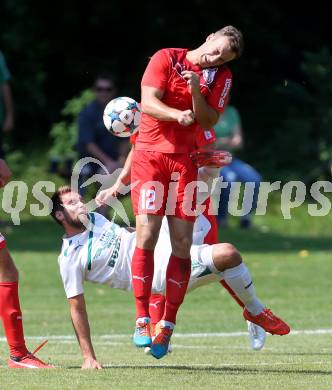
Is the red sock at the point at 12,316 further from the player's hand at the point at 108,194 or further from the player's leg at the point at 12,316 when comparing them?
the player's hand at the point at 108,194

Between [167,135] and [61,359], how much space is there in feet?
5.97

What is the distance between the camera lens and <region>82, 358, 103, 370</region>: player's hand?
8430mm

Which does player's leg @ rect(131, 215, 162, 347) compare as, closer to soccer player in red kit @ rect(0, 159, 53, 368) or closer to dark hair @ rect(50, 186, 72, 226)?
dark hair @ rect(50, 186, 72, 226)

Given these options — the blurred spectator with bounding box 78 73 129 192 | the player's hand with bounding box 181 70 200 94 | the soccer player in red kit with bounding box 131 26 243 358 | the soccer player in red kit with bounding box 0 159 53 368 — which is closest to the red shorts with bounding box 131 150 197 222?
the soccer player in red kit with bounding box 131 26 243 358

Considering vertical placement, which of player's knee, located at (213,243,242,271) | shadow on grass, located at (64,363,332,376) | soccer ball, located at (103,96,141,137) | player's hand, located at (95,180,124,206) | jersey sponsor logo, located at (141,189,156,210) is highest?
soccer ball, located at (103,96,141,137)

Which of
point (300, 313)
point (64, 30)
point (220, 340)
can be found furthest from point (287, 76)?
point (220, 340)

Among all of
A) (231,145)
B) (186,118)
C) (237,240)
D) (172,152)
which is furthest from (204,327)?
(231,145)

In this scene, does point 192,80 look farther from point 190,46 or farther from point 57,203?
point 190,46

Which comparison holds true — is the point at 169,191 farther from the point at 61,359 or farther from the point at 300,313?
the point at 300,313

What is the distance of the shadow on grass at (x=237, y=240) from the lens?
1733cm

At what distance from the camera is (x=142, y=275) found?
8.73m

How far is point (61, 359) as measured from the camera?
9336 mm

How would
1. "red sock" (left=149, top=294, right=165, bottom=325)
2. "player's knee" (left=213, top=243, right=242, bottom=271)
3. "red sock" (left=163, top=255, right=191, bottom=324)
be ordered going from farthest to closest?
1. "red sock" (left=149, top=294, right=165, bottom=325)
2. "player's knee" (left=213, top=243, right=242, bottom=271)
3. "red sock" (left=163, top=255, right=191, bottom=324)

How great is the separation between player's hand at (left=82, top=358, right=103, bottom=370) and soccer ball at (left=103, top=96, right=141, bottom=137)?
185 cm
